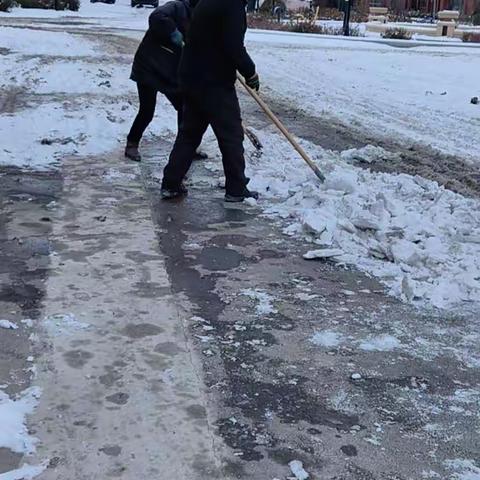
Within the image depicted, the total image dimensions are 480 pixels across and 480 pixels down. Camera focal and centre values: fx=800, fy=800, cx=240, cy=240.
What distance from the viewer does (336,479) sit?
2803 mm

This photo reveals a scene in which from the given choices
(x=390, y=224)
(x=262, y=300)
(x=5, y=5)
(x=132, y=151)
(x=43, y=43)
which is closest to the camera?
(x=262, y=300)

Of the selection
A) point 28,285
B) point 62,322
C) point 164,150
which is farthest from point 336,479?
point 164,150

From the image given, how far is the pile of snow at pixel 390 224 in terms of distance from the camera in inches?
184

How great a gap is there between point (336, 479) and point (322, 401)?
1.82 feet

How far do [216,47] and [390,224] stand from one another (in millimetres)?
1895

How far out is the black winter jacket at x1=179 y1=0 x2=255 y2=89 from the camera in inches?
229

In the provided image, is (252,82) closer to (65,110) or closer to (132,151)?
(132,151)

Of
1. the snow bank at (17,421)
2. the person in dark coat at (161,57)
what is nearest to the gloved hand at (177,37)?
the person in dark coat at (161,57)

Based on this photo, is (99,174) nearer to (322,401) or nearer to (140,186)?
(140,186)

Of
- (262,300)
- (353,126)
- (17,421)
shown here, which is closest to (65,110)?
(353,126)

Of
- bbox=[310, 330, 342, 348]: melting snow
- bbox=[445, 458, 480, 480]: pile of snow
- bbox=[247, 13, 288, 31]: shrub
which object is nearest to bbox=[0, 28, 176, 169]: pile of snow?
bbox=[310, 330, 342, 348]: melting snow

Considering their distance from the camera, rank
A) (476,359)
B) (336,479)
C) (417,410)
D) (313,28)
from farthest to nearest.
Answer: (313,28), (476,359), (417,410), (336,479)

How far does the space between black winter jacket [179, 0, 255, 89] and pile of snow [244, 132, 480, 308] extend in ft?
3.52

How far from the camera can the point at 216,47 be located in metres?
6.04
